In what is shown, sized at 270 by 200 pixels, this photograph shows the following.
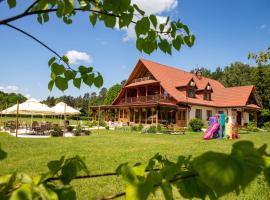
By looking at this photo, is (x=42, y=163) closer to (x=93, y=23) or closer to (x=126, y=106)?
(x=93, y=23)

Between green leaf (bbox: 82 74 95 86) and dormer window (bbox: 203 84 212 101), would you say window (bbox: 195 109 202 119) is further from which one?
green leaf (bbox: 82 74 95 86)

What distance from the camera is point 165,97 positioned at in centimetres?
3341

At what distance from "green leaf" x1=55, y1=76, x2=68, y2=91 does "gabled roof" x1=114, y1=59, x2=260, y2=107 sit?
99.0 feet

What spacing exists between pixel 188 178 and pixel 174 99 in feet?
104

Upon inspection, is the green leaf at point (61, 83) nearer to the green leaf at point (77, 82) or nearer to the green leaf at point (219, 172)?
the green leaf at point (77, 82)

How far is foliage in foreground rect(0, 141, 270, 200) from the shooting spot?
0.56 metres

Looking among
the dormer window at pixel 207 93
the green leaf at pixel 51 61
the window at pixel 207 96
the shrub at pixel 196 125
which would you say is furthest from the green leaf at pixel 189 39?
the window at pixel 207 96

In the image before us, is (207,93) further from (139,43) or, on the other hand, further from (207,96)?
(139,43)

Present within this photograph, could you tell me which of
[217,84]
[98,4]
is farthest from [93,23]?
[217,84]

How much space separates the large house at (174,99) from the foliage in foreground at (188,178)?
29181 mm

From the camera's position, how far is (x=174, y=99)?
105 ft

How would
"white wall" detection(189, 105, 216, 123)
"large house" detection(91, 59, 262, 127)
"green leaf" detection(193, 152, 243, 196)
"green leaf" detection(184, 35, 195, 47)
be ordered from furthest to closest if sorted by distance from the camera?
"white wall" detection(189, 105, 216, 123)
"large house" detection(91, 59, 262, 127)
"green leaf" detection(184, 35, 195, 47)
"green leaf" detection(193, 152, 243, 196)

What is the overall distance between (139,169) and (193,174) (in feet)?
0.57

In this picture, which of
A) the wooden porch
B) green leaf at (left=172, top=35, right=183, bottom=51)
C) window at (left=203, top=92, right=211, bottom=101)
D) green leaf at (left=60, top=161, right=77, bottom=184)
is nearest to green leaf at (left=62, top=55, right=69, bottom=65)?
green leaf at (left=172, top=35, right=183, bottom=51)
